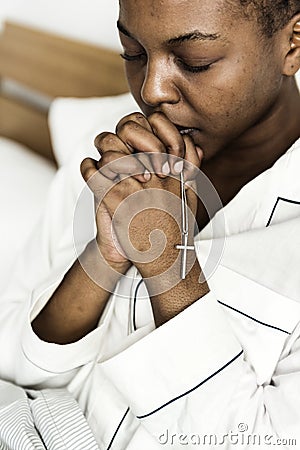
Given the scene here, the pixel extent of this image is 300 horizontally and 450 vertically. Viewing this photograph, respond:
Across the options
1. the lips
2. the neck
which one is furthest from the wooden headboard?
the lips

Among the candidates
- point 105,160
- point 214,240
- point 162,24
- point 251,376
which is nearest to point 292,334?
point 251,376

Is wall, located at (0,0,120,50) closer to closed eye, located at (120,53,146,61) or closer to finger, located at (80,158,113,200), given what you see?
closed eye, located at (120,53,146,61)

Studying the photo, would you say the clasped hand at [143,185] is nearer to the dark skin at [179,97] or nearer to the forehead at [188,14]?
the dark skin at [179,97]

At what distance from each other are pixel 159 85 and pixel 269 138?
→ 0.23 meters

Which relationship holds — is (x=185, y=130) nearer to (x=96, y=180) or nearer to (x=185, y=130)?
(x=185, y=130)

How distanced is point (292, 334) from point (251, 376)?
2.9 inches

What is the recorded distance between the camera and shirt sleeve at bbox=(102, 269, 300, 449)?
0.85 metres

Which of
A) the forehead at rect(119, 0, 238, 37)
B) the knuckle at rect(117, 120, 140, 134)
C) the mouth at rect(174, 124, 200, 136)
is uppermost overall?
the forehead at rect(119, 0, 238, 37)

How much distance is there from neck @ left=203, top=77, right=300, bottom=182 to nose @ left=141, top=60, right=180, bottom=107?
0.18m

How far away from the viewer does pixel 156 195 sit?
896mm

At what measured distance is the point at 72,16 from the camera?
84.0 inches

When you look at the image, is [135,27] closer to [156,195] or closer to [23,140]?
[156,195]
